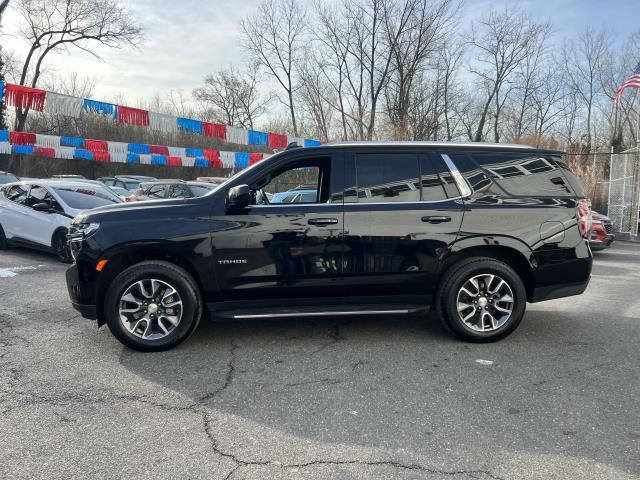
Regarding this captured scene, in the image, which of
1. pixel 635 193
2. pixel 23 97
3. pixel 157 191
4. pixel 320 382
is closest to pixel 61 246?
pixel 157 191

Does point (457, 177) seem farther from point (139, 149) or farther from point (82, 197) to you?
point (139, 149)

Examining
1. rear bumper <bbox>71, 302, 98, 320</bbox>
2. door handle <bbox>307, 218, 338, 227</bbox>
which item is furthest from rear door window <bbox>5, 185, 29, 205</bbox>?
door handle <bbox>307, 218, 338, 227</bbox>

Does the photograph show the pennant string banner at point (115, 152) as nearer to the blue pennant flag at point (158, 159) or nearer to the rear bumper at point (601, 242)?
the blue pennant flag at point (158, 159)

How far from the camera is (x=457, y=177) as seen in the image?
4773 mm

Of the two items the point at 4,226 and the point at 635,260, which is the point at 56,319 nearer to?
the point at 4,226

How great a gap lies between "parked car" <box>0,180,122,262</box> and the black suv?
5.27m

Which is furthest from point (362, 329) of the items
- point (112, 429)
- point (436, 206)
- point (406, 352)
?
point (112, 429)

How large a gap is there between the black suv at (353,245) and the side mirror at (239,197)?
12 mm

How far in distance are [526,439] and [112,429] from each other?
8.36 feet

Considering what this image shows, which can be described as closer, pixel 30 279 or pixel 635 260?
pixel 30 279

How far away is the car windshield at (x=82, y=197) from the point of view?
960 centimetres

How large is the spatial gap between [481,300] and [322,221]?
5.50 feet

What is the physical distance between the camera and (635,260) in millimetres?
10766

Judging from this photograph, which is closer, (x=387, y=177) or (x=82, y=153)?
(x=387, y=177)
